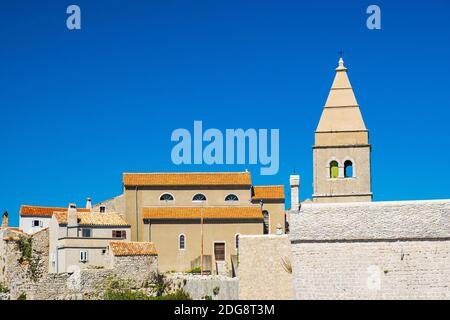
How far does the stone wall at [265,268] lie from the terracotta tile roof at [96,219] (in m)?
13.9

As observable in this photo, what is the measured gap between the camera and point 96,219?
6600cm

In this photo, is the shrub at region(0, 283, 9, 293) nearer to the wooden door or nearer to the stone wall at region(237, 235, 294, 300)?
the wooden door

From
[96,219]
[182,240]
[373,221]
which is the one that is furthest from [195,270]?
[373,221]

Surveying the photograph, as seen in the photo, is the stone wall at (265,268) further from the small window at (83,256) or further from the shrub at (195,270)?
the small window at (83,256)

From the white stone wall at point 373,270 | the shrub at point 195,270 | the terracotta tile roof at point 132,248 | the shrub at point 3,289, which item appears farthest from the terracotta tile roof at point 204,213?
the white stone wall at point 373,270

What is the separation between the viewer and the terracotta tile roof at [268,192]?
7131cm

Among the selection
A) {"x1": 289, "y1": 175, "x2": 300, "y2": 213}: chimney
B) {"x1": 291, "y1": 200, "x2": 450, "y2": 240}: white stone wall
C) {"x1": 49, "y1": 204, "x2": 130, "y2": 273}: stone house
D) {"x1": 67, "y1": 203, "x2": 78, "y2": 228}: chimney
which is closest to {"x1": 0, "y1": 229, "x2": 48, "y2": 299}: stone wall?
{"x1": 49, "y1": 204, "x2": 130, "y2": 273}: stone house

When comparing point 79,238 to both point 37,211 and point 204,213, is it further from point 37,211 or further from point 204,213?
point 37,211

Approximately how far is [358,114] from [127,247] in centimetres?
1624
